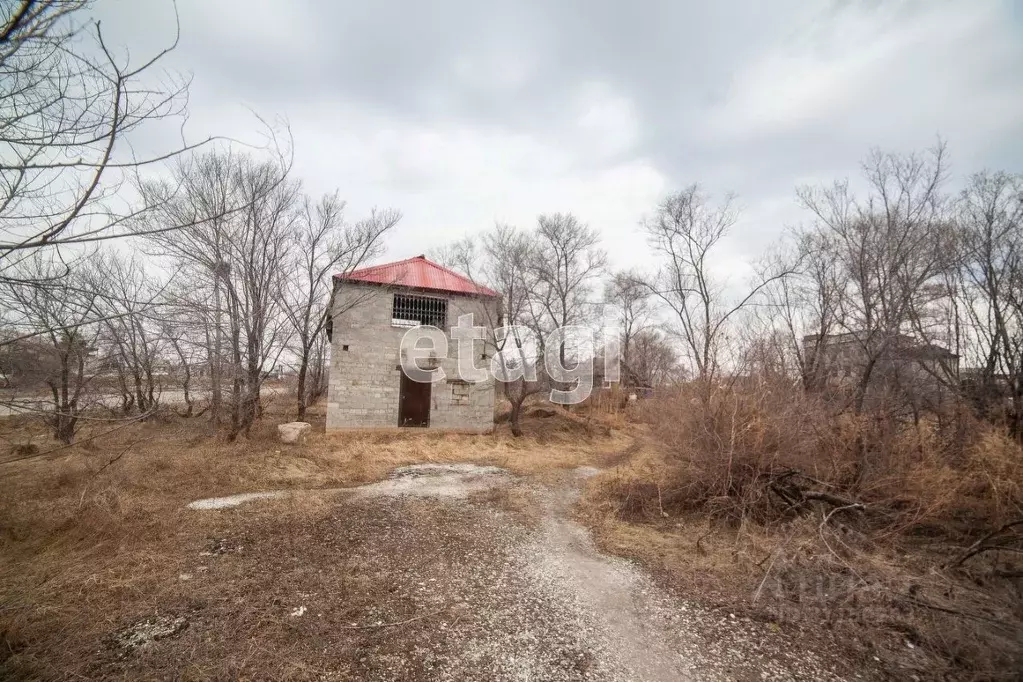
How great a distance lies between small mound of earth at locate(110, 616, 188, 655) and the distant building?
9905mm

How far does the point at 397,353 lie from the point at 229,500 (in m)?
6.91

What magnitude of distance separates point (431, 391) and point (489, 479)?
17.4 ft

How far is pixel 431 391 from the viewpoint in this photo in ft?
43.0

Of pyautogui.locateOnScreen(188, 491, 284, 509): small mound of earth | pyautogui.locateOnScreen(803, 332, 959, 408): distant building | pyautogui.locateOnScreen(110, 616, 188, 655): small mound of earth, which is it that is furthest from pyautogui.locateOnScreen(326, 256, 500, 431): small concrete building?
pyautogui.locateOnScreen(803, 332, 959, 408): distant building

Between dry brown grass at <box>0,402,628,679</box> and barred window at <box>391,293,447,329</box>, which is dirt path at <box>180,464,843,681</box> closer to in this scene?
dry brown grass at <box>0,402,628,679</box>

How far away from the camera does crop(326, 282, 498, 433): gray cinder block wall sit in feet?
40.1

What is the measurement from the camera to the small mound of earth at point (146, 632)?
3.00 meters

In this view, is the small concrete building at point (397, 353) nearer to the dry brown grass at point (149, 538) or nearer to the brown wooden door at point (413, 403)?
the brown wooden door at point (413, 403)

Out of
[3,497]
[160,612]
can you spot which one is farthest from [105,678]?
[3,497]

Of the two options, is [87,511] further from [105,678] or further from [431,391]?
[431,391]

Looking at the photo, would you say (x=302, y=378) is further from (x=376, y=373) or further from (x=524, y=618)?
(x=524, y=618)

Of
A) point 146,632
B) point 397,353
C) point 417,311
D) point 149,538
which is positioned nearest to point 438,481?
point 149,538

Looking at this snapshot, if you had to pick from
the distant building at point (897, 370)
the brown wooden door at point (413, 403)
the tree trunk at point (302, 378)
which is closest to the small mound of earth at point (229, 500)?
the brown wooden door at point (413, 403)

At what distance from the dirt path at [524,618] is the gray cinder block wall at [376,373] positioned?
6790 mm
